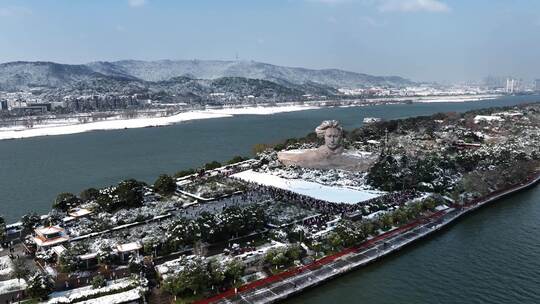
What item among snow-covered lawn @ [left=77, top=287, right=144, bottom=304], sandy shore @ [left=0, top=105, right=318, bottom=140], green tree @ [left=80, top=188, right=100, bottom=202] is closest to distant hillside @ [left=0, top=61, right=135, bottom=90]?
sandy shore @ [left=0, top=105, right=318, bottom=140]

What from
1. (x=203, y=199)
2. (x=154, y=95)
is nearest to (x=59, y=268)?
(x=203, y=199)

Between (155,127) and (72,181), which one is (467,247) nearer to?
(72,181)

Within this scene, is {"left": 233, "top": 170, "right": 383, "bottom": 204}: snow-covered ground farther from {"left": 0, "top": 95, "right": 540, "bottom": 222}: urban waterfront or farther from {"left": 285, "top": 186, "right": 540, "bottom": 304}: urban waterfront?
{"left": 0, "top": 95, "right": 540, "bottom": 222}: urban waterfront

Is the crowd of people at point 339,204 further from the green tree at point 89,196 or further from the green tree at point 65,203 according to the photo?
the green tree at point 65,203

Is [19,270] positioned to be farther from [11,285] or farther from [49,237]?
[49,237]

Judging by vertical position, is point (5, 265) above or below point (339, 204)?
below

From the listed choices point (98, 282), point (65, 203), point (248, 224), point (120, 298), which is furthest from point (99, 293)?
point (65, 203)
